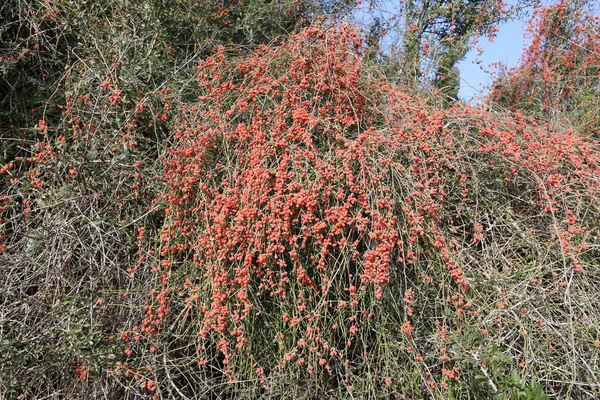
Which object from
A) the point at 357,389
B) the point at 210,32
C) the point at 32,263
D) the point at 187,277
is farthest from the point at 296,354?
the point at 210,32

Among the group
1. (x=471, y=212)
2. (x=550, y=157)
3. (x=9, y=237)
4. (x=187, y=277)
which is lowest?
(x=9, y=237)

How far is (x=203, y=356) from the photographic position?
2322 mm

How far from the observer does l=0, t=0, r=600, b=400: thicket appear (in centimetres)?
215

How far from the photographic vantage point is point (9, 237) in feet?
8.48

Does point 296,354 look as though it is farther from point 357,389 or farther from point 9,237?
point 9,237

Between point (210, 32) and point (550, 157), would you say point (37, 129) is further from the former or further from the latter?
point (550, 157)

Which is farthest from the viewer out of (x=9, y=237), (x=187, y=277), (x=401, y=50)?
(x=401, y=50)

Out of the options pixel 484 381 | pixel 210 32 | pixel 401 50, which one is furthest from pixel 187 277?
pixel 401 50

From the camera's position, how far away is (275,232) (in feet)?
7.05

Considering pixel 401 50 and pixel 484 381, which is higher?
pixel 401 50

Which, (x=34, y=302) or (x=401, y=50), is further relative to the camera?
(x=401, y=50)

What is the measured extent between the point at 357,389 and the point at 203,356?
76 centimetres

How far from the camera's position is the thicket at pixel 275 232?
2.15 m

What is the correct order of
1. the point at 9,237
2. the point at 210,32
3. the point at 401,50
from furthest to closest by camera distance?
the point at 401,50, the point at 210,32, the point at 9,237
